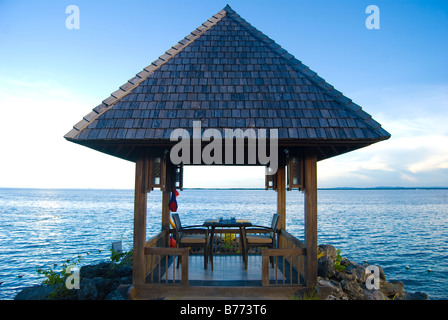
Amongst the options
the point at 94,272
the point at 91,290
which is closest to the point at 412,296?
the point at 91,290

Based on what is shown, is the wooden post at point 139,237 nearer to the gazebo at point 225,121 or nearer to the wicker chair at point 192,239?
the gazebo at point 225,121

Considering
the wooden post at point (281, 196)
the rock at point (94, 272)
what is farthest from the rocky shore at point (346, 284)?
the rock at point (94, 272)

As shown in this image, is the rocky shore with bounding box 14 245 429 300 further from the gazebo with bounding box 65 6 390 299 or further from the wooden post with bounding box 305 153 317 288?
the gazebo with bounding box 65 6 390 299

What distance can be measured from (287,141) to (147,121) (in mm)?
2380

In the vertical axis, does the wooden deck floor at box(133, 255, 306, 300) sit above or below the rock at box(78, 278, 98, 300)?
above

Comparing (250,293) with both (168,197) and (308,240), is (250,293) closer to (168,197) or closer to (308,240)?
(308,240)

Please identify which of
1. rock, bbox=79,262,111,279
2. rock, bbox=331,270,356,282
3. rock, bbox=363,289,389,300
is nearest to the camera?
rock, bbox=363,289,389,300

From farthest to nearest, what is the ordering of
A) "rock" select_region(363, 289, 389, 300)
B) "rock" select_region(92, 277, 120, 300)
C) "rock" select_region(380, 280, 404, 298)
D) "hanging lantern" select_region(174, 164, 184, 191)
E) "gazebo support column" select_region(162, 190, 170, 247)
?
"rock" select_region(380, 280, 404, 298)
"hanging lantern" select_region(174, 164, 184, 191)
"gazebo support column" select_region(162, 190, 170, 247)
"rock" select_region(363, 289, 389, 300)
"rock" select_region(92, 277, 120, 300)

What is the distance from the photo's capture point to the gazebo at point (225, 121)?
493 centimetres

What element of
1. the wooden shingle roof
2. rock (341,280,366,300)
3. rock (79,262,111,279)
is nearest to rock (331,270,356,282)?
rock (341,280,366,300)

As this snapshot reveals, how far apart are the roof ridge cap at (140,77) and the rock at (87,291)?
12.0 feet

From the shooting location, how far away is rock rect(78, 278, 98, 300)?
21.1 ft

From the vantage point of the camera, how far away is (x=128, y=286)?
514 centimetres

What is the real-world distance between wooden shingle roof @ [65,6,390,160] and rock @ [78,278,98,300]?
3.10m
